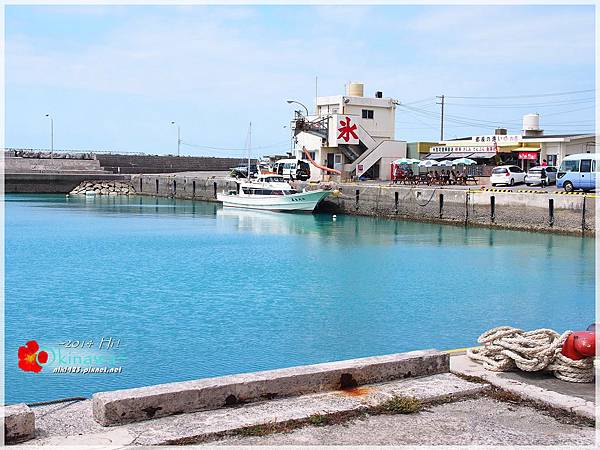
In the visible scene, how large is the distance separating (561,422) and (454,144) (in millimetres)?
48463

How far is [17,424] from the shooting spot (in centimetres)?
550

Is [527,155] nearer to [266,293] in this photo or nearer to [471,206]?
[471,206]

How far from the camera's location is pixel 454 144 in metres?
53.1

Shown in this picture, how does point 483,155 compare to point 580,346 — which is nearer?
point 580,346

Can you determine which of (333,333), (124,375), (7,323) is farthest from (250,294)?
(124,375)

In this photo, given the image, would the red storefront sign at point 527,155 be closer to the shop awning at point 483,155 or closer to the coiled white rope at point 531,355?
the shop awning at point 483,155

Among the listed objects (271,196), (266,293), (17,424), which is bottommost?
(266,293)

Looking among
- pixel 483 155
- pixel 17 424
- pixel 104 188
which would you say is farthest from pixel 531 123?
pixel 17 424

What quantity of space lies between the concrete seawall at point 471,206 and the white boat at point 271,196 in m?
1.48

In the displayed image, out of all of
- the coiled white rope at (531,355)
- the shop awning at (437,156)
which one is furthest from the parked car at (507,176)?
the coiled white rope at (531,355)

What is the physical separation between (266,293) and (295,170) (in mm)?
33108

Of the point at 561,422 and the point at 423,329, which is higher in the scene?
the point at 561,422

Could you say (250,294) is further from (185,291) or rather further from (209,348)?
(209,348)

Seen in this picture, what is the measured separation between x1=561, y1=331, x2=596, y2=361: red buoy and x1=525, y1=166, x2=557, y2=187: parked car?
34421 mm
